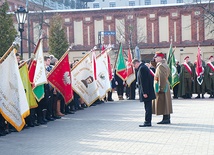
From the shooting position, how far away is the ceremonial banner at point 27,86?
518 inches

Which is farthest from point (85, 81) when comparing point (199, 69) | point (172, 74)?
point (199, 69)

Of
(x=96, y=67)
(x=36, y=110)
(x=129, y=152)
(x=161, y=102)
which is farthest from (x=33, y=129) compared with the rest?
(x=96, y=67)

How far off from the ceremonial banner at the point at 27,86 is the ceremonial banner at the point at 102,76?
23.9 ft

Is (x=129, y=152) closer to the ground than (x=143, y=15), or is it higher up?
closer to the ground

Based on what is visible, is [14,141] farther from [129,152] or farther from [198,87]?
[198,87]

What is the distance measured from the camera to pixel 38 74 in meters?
13.9

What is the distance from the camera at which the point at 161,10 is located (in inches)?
1802

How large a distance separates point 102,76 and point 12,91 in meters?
9.15

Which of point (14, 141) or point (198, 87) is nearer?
point (14, 141)

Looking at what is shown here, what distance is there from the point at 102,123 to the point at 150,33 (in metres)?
32.2

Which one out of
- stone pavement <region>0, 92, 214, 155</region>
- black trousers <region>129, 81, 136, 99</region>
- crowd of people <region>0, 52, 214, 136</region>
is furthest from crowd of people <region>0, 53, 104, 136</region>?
black trousers <region>129, 81, 136, 99</region>

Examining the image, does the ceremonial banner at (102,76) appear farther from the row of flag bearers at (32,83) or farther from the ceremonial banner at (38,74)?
the ceremonial banner at (38,74)

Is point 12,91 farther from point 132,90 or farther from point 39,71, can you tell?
point 132,90

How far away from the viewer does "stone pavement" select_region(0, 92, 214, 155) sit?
9664 millimetres
